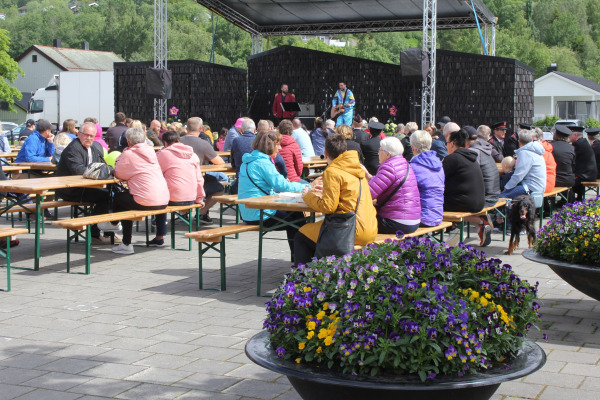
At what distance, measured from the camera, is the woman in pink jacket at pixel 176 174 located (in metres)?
9.41

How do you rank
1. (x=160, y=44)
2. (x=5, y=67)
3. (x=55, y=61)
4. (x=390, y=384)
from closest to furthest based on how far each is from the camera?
1. (x=390, y=384)
2. (x=160, y=44)
3. (x=5, y=67)
4. (x=55, y=61)

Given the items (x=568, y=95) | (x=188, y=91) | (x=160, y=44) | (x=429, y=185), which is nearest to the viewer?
(x=429, y=185)

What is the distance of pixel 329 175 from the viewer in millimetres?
6266

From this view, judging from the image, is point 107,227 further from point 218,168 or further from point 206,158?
point 206,158

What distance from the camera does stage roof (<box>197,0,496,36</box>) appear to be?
23.0 metres

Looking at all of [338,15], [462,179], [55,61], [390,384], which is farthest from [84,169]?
[55,61]

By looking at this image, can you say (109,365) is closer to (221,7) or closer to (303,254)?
(303,254)

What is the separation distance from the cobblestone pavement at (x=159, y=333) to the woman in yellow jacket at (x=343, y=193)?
0.98m

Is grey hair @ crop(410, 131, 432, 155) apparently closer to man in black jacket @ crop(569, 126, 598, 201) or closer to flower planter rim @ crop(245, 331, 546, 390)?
flower planter rim @ crop(245, 331, 546, 390)

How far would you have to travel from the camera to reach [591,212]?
602cm

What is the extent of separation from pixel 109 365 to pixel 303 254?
214 centimetres

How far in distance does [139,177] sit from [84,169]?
127cm

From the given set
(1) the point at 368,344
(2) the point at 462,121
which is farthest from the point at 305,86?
(1) the point at 368,344

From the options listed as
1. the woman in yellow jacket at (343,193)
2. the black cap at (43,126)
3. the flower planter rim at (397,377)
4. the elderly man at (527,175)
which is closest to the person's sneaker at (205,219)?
the black cap at (43,126)
